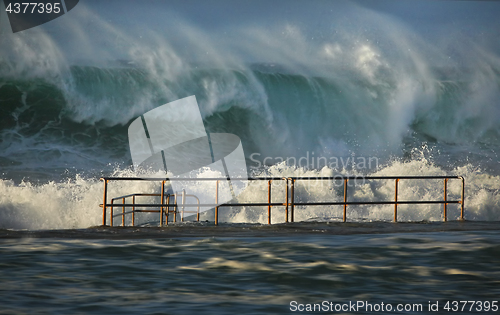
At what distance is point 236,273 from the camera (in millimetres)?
6223

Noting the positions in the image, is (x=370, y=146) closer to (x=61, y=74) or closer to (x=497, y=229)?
(x=61, y=74)

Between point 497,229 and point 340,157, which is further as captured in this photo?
point 340,157

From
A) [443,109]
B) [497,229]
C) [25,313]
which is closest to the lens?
[25,313]

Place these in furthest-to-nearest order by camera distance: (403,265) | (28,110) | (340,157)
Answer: (340,157), (28,110), (403,265)

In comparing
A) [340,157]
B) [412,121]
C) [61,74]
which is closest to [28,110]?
[61,74]

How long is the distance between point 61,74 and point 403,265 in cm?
2316

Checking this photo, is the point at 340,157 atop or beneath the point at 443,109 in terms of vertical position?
beneath

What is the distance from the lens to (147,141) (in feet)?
89.6

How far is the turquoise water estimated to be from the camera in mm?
5035

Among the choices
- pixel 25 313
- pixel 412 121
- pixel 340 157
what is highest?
pixel 412 121

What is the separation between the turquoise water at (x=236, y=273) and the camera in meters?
5.04

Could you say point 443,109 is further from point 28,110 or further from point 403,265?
point 403,265

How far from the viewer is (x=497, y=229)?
9.91m

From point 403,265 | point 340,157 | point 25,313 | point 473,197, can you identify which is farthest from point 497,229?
point 340,157
